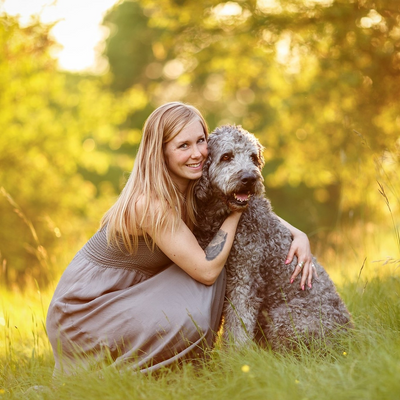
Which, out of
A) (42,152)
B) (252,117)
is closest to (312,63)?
(252,117)

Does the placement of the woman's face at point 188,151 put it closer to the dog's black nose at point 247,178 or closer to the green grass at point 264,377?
the dog's black nose at point 247,178

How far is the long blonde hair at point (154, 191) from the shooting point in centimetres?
346

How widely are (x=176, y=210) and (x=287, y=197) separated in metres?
18.6

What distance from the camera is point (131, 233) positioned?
3.51 meters

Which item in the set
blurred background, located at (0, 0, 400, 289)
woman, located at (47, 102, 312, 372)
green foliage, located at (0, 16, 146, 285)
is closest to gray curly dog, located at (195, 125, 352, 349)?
woman, located at (47, 102, 312, 372)

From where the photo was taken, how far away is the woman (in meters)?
3.34

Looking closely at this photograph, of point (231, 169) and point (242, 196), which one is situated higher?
point (231, 169)

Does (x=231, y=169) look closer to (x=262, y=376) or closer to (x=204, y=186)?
(x=204, y=186)

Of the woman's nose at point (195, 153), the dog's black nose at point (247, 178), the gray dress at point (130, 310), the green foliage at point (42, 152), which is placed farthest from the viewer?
the green foliage at point (42, 152)

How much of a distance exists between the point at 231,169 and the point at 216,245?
22.6 inches

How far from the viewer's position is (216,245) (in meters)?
3.53

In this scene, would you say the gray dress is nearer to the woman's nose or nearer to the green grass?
the green grass

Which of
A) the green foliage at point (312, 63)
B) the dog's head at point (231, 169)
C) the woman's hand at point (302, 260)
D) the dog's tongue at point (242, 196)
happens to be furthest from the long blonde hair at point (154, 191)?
the green foliage at point (312, 63)

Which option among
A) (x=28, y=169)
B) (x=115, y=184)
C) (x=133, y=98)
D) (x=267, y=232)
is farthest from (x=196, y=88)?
(x=267, y=232)
